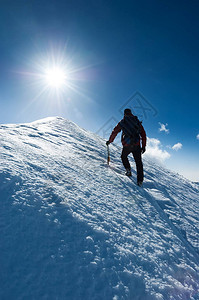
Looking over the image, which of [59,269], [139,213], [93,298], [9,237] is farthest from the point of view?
[139,213]

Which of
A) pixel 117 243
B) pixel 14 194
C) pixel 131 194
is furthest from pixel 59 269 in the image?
pixel 131 194

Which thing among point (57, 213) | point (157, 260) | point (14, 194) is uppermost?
point (14, 194)

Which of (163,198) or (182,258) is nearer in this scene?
(182,258)

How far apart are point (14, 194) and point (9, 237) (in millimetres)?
677

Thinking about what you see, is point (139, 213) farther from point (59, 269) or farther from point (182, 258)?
point (59, 269)

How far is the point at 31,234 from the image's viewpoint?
1858 mm

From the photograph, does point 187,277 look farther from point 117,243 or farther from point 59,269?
point 59,269

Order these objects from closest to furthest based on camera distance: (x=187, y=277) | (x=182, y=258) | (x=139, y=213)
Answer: (x=187, y=277) < (x=182, y=258) < (x=139, y=213)

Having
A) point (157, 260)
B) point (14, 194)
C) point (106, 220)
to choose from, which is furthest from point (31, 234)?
point (157, 260)

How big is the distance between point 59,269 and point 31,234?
21.2 inches

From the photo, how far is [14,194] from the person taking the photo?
228 cm

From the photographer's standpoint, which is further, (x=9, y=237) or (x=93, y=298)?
(x=9, y=237)

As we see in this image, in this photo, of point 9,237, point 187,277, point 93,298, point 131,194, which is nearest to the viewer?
point 93,298

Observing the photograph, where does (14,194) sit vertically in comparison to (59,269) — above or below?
above
